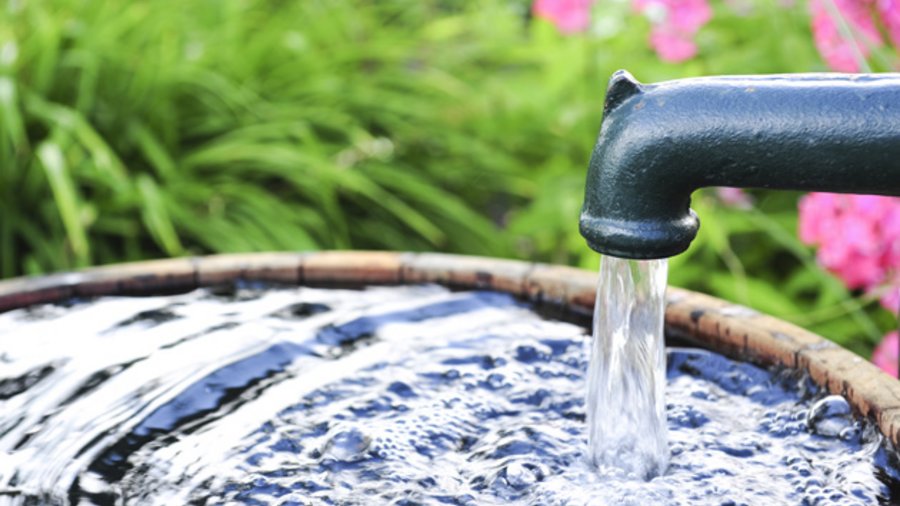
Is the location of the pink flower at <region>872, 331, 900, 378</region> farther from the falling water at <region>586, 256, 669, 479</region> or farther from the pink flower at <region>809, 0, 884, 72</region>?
the falling water at <region>586, 256, 669, 479</region>

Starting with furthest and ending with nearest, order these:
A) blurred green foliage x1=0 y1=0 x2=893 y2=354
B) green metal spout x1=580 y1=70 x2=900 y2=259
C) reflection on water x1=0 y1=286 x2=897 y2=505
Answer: blurred green foliage x1=0 y1=0 x2=893 y2=354 → reflection on water x1=0 y1=286 x2=897 y2=505 → green metal spout x1=580 y1=70 x2=900 y2=259

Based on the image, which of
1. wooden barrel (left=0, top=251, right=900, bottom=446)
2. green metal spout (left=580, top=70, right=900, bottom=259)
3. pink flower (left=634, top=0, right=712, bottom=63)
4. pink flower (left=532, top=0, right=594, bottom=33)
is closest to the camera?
green metal spout (left=580, top=70, right=900, bottom=259)

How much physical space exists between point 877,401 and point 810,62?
1.65 metres

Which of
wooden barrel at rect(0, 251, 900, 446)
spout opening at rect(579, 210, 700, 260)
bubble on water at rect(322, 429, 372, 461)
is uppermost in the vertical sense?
spout opening at rect(579, 210, 700, 260)

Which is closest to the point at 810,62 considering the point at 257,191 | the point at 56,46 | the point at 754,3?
the point at 754,3

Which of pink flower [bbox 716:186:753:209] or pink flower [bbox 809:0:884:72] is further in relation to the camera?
pink flower [bbox 716:186:753:209]

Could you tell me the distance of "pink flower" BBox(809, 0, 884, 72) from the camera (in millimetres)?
1795

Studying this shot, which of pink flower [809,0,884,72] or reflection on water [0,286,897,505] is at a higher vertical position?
pink flower [809,0,884,72]

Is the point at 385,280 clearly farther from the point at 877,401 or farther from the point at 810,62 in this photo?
the point at 810,62

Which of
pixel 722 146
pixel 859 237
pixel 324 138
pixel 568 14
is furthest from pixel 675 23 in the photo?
pixel 722 146

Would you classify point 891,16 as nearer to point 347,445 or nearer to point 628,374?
point 628,374

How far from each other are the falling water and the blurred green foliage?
3.99 feet

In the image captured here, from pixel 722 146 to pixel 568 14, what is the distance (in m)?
1.82

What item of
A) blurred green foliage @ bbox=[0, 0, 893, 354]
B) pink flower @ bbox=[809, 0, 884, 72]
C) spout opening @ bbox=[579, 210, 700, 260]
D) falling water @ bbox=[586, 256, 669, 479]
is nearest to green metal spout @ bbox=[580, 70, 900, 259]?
spout opening @ bbox=[579, 210, 700, 260]
